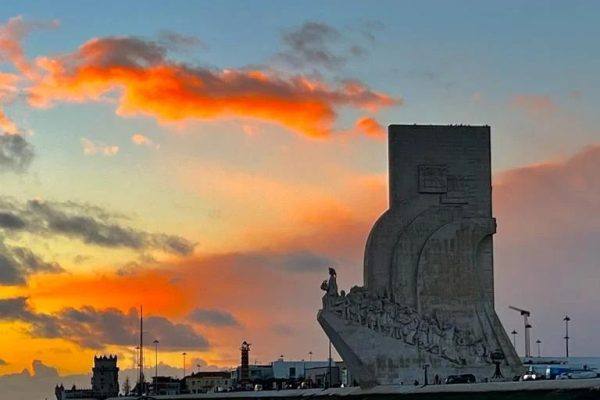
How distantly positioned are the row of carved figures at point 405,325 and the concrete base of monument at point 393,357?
0.16 feet

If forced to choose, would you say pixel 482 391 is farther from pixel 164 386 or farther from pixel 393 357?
pixel 164 386

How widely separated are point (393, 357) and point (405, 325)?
145 cm

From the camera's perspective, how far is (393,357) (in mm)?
60750

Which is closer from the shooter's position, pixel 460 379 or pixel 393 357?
pixel 460 379

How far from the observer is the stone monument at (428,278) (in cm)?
6075

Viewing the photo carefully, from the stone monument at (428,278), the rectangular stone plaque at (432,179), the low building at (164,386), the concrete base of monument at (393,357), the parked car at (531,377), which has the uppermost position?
the rectangular stone plaque at (432,179)

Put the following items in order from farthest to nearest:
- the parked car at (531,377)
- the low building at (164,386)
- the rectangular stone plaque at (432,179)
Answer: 1. the low building at (164,386)
2. the rectangular stone plaque at (432,179)
3. the parked car at (531,377)

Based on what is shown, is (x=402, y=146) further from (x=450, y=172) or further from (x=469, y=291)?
(x=469, y=291)

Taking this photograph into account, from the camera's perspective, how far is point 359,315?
199ft

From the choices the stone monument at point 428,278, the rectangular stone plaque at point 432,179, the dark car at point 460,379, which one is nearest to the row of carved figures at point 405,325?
the stone monument at point 428,278

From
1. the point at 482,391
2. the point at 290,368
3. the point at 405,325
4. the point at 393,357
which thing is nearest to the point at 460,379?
the point at 393,357

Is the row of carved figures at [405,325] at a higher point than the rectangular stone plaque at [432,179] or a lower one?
lower

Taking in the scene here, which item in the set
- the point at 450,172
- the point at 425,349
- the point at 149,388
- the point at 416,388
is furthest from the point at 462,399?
the point at 149,388

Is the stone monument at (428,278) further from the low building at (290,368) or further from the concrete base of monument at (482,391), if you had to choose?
the low building at (290,368)
